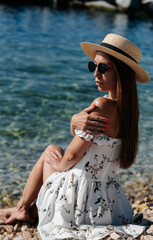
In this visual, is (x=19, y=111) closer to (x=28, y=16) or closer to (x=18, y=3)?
(x=28, y=16)

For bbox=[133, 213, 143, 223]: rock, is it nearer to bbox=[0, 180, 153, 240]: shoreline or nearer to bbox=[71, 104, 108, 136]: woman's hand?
bbox=[0, 180, 153, 240]: shoreline

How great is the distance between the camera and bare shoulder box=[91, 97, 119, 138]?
9.41 ft

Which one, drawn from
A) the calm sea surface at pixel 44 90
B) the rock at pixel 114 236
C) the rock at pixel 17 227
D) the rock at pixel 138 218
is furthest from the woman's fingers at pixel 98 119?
the calm sea surface at pixel 44 90

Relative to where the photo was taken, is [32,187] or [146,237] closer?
[146,237]

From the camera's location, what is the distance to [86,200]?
3.04m

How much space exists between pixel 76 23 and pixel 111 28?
2.33 metres

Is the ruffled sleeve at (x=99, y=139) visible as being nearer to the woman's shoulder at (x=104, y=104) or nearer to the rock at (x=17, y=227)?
the woman's shoulder at (x=104, y=104)

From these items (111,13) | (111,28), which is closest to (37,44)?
(111,28)

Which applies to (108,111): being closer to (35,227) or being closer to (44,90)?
(35,227)

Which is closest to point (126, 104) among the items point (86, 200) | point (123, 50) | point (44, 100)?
point (123, 50)

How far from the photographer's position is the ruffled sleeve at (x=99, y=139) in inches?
114

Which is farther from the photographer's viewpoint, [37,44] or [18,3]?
[18,3]

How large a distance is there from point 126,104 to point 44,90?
643cm

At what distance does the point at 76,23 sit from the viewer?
809 inches
